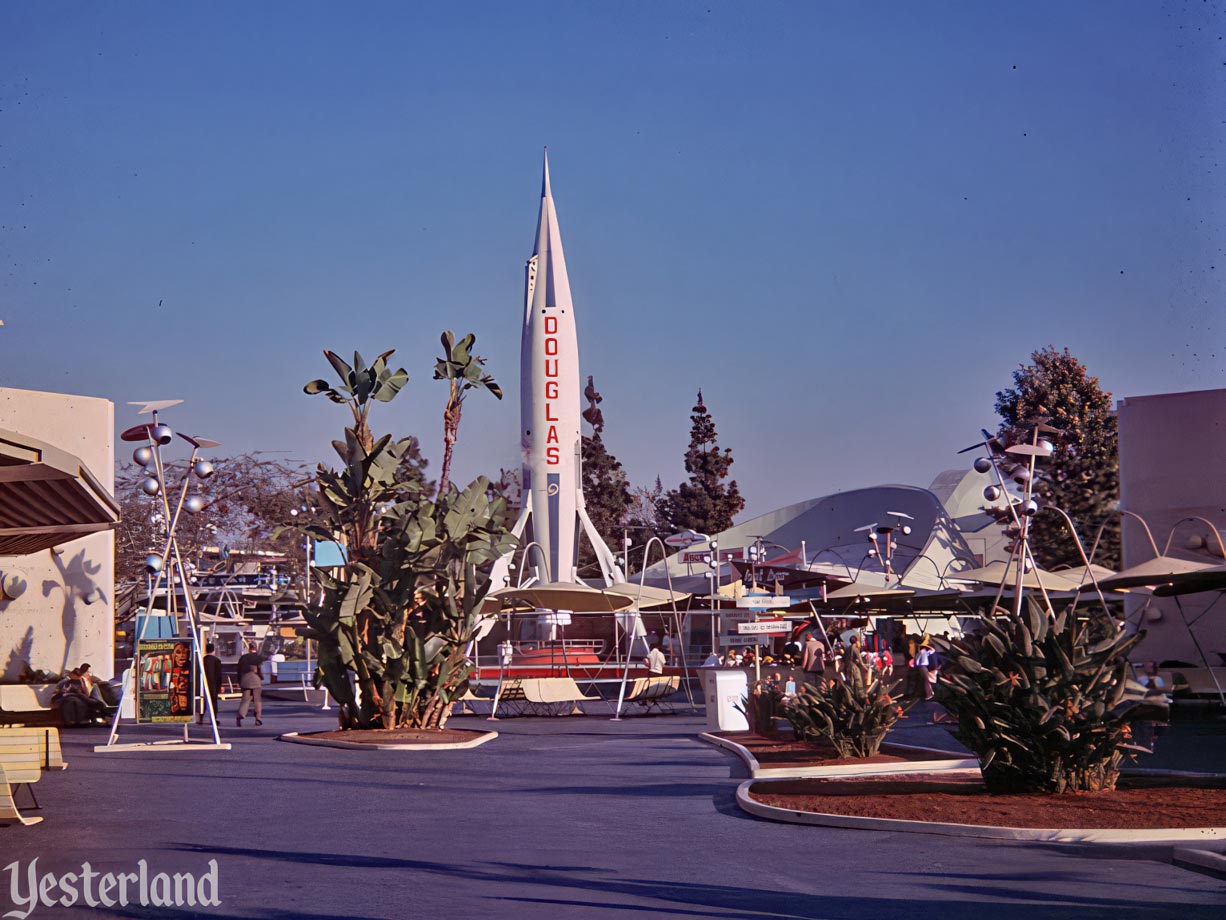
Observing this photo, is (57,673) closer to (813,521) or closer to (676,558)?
(676,558)

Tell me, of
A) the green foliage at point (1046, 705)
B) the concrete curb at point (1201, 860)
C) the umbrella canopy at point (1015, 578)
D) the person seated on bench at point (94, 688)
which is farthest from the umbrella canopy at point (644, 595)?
the concrete curb at point (1201, 860)

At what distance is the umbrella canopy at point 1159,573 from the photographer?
23.9 meters

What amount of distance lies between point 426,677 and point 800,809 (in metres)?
12.0

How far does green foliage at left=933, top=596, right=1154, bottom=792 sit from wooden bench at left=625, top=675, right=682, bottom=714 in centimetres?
1803

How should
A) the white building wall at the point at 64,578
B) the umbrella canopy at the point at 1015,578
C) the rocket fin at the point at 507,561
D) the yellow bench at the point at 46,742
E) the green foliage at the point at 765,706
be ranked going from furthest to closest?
the rocket fin at the point at 507,561 < the umbrella canopy at the point at 1015,578 < the white building wall at the point at 64,578 < the green foliage at the point at 765,706 < the yellow bench at the point at 46,742

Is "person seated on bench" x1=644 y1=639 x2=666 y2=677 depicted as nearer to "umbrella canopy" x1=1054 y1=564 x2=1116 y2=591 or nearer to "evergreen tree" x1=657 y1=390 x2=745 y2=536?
"umbrella canopy" x1=1054 y1=564 x2=1116 y2=591

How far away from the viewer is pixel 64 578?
97.0 feet

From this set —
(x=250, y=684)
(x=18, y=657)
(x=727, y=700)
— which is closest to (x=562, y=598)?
(x=250, y=684)

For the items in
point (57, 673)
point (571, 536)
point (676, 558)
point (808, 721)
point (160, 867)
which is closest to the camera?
point (160, 867)

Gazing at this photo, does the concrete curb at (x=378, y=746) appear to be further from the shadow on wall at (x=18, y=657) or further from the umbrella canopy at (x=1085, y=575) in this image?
the umbrella canopy at (x=1085, y=575)

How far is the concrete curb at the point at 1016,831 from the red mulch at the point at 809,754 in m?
4.30

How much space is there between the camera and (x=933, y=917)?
25.0 feet

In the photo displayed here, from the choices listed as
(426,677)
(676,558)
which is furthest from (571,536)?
(426,677)

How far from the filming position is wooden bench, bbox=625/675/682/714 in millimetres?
31003
